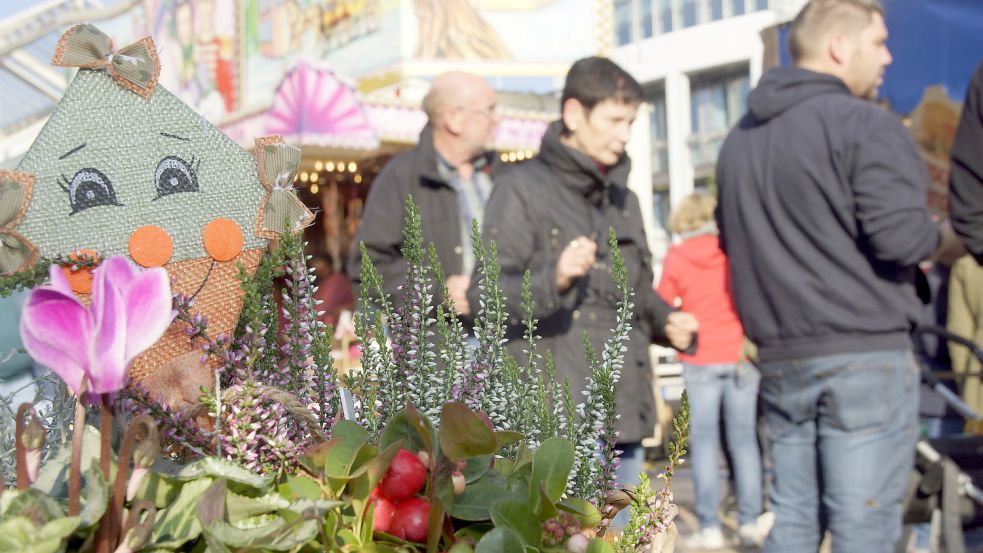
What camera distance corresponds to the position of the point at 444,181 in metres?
3.33

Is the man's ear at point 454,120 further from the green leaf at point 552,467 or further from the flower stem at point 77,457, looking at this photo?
the flower stem at point 77,457

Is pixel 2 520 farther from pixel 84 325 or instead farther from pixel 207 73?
pixel 207 73

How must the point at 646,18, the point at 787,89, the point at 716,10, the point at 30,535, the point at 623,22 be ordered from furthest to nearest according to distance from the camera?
the point at 623,22, the point at 646,18, the point at 716,10, the point at 787,89, the point at 30,535

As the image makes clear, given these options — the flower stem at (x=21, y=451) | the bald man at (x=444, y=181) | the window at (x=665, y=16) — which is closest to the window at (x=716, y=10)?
the window at (x=665, y=16)

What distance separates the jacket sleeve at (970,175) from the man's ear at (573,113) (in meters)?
1.04

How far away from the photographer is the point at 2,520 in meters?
0.69

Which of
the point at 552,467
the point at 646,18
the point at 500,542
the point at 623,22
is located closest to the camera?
the point at 500,542

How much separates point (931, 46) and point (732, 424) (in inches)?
84.2

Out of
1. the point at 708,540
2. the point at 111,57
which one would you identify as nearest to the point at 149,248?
the point at 111,57

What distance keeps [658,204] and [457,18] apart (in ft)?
66.0

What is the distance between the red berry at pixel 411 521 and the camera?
82cm

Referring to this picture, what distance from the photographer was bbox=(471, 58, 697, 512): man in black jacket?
267 cm

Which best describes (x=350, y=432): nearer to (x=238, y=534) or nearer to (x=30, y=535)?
(x=238, y=534)

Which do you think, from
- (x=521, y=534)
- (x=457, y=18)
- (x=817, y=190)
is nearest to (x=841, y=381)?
(x=817, y=190)
